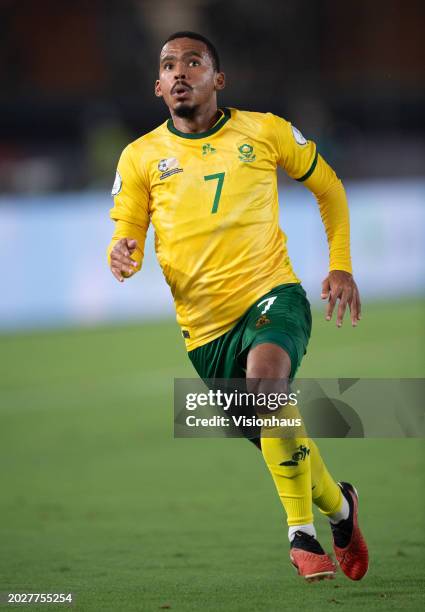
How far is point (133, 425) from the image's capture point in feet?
38.2

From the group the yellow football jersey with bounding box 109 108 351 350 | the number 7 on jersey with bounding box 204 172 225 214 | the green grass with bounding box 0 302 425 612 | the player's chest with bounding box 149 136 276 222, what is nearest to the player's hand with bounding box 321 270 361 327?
the yellow football jersey with bounding box 109 108 351 350

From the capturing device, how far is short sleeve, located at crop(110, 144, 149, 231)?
5648 mm

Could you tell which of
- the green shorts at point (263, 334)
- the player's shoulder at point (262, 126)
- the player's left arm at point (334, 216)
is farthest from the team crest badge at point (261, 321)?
the player's shoulder at point (262, 126)

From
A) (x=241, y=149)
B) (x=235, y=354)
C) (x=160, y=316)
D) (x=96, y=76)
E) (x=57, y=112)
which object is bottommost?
(x=235, y=354)

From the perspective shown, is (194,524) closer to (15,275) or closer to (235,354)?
(235,354)

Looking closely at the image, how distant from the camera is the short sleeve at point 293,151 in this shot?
5820 millimetres

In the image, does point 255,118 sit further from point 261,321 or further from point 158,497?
point 158,497

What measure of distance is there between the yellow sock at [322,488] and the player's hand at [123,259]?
1201 millimetres

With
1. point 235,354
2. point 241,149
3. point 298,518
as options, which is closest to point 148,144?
point 241,149

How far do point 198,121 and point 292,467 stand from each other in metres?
1.71

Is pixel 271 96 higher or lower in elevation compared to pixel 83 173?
higher

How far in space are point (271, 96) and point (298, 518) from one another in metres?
23.3

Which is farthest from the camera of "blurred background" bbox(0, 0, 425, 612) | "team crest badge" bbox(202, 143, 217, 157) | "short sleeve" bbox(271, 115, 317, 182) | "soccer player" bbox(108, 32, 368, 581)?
"blurred background" bbox(0, 0, 425, 612)

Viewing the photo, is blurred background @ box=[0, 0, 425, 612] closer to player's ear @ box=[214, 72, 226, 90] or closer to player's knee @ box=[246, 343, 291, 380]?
player's knee @ box=[246, 343, 291, 380]
